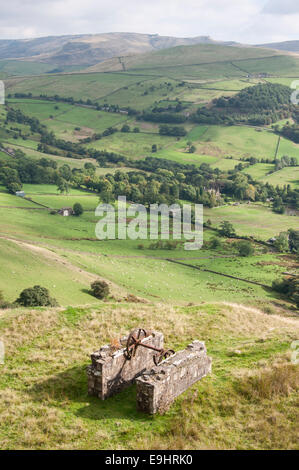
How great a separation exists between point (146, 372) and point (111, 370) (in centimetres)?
162

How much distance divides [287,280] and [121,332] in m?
59.7

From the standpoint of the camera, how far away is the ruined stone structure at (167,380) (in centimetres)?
1477

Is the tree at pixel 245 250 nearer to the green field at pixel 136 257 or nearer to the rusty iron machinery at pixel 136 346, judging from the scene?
the green field at pixel 136 257

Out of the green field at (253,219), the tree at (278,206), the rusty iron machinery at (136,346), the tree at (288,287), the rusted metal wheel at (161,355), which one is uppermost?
the rusty iron machinery at (136,346)

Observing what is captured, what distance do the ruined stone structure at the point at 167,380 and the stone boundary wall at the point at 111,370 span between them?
155 centimetres

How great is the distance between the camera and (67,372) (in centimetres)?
1830

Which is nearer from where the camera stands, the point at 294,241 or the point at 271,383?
the point at 271,383

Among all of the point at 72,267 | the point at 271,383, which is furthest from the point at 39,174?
the point at 271,383

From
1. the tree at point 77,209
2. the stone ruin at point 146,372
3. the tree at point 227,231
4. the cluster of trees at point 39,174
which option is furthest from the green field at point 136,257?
the stone ruin at point 146,372

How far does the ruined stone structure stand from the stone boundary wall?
1553mm

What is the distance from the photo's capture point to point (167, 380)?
15.2 metres

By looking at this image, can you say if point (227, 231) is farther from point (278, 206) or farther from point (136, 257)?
point (278, 206)
